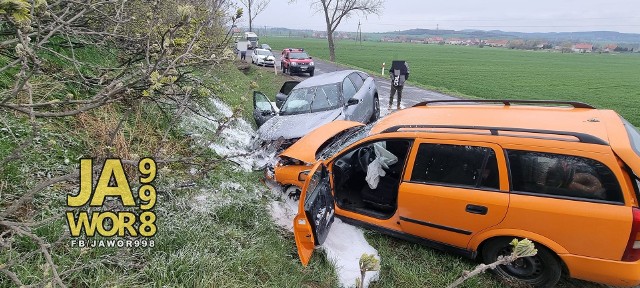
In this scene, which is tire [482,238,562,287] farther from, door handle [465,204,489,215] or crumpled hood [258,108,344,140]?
crumpled hood [258,108,344,140]

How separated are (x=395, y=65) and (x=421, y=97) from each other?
13.4 feet

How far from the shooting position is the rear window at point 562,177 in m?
2.79

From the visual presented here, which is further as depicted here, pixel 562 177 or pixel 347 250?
pixel 347 250

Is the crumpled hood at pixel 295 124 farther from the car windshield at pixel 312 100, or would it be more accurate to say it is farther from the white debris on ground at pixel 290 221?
the white debris on ground at pixel 290 221

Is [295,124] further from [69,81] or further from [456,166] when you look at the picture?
[69,81]

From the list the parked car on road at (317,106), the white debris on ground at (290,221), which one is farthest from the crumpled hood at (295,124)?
the white debris on ground at (290,221)

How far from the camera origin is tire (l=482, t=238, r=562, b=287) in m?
3.15

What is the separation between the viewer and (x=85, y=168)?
6.92 ft

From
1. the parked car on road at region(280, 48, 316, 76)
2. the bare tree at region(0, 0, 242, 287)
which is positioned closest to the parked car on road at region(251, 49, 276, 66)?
the parked car on road at region(280, 48, 316, 76)

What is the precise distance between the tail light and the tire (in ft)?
1.67

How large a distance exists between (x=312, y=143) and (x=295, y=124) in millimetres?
1875

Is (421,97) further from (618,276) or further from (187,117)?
(618,276)

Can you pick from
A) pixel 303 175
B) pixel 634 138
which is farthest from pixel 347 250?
pixel 634 138

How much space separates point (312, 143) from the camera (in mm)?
5020
